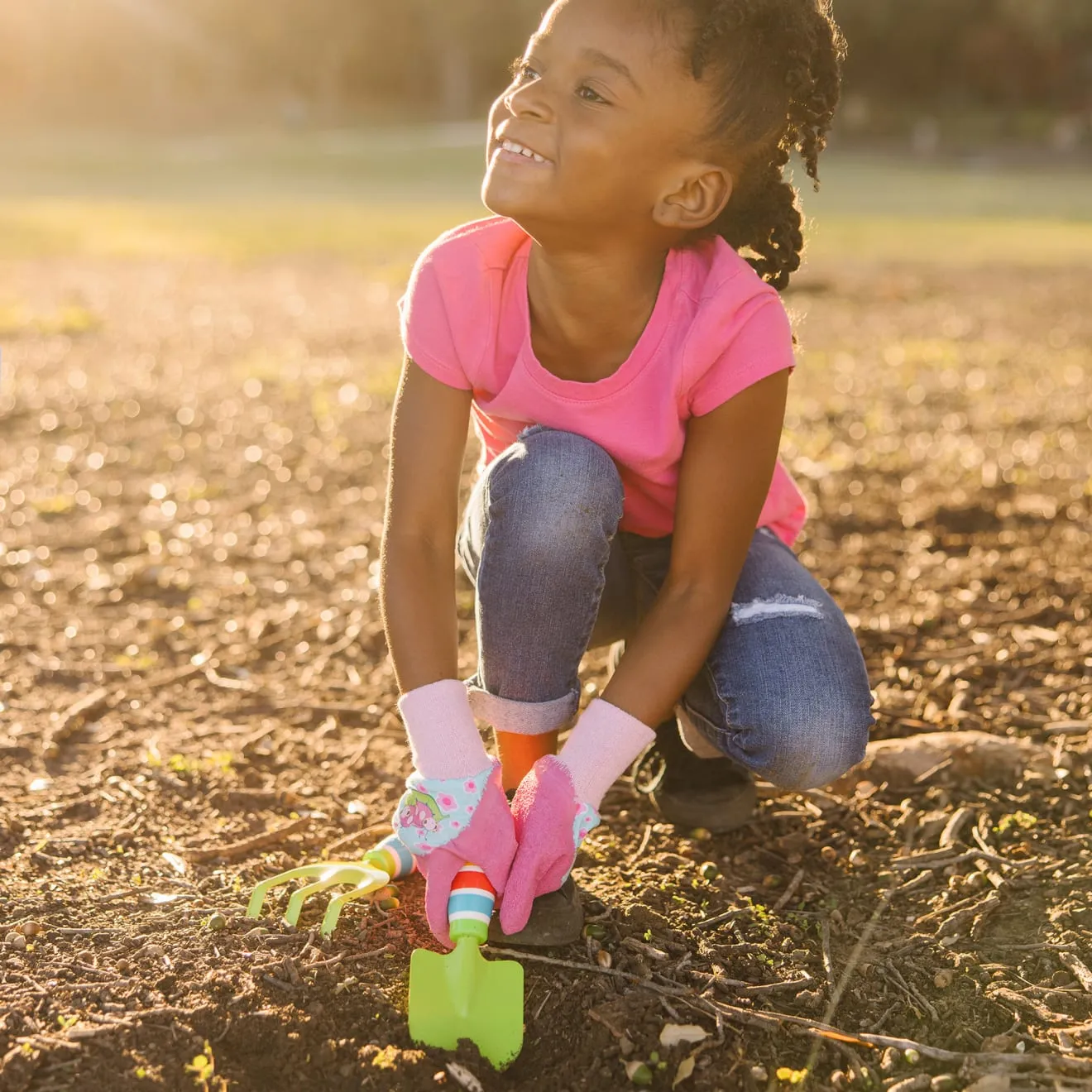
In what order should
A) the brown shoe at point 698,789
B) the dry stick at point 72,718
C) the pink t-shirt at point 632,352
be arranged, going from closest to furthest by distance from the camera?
the pink t-shirt at point 632,352 → the brown shoe at point 698,789 → the dry stick at point 72,718

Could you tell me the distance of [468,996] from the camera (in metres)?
1.78

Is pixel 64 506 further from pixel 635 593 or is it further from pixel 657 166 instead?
pixel 657 166

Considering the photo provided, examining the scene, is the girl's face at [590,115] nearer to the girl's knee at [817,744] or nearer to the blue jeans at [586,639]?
the blue jeans at [586,639]

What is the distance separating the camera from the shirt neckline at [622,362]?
223 centimetres

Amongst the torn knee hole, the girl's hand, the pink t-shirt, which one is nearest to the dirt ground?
the girl's hand

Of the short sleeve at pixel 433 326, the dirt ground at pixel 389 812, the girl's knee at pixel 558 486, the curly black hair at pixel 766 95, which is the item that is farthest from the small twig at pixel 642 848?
the curly black hair at pixel 766 95

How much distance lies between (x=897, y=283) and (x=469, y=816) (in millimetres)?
8505

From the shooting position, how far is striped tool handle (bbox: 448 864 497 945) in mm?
1837

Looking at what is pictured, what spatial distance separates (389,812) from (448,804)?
56cm

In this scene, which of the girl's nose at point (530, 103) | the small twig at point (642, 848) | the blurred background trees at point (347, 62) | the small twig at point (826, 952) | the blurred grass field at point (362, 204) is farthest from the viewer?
the blurred background trees at point (347, 62)

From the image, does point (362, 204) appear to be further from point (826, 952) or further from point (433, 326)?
point (826, 952)

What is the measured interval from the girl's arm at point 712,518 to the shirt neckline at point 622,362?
15 cm

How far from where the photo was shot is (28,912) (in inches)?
79.4

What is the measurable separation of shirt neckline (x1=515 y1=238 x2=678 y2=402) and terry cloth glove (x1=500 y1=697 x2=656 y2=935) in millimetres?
544
